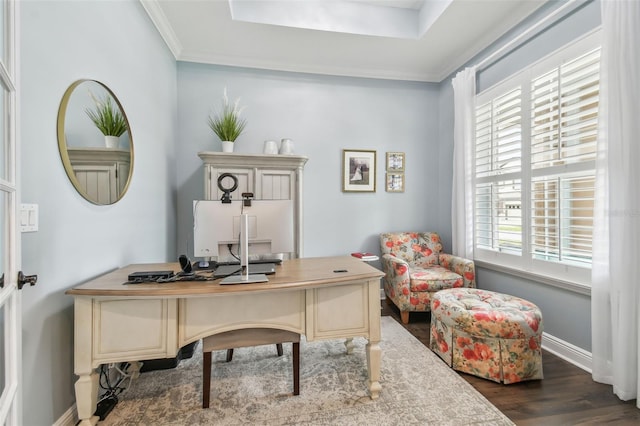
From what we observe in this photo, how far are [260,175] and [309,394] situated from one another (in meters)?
2.00

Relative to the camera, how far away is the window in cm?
205

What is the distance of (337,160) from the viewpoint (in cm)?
356

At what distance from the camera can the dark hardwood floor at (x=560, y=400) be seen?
60.7 inches

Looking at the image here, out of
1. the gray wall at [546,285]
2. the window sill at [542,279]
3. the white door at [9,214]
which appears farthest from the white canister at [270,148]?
the window sill at [542,279]

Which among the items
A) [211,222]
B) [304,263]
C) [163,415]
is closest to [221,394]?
[163,415]

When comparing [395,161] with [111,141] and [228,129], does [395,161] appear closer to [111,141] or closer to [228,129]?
[228,129]

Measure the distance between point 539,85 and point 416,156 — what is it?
1.54 m

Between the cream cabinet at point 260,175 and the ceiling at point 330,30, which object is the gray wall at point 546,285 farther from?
the cream cabinet at point 260,175

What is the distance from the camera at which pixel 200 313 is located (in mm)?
1469

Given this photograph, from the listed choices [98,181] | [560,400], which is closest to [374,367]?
[560,400]

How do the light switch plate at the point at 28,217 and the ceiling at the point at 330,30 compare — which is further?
the ceiling at the point at 330,30

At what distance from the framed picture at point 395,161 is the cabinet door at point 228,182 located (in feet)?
6.07

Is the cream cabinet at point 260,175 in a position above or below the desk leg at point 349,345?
above

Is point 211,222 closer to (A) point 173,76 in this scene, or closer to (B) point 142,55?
(B) point 142,55
